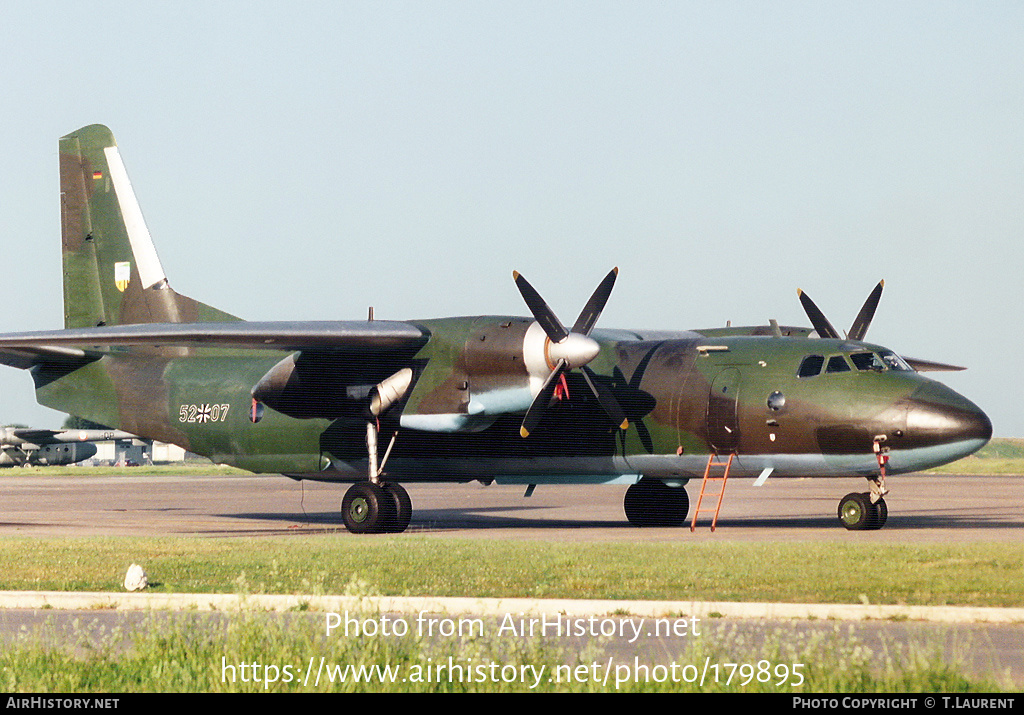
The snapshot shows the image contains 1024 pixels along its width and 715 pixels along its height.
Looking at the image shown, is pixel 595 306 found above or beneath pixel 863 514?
above

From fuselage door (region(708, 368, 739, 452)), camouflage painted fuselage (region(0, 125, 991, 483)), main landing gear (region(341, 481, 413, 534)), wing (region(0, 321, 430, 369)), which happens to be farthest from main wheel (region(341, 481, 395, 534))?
fuselage door (region(708, 368, 739, 452))

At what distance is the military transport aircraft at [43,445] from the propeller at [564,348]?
184 feet

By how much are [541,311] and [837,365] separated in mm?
5550

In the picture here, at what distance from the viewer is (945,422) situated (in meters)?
22.2

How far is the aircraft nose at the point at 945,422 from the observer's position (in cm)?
2217

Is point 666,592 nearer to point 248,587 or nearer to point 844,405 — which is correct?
point 248,587

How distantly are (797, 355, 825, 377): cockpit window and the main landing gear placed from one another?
7910mm

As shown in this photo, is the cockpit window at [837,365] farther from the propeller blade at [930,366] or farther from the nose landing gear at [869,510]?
the propeller blade at [930,366]

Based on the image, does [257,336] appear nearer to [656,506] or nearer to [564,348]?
[564,348]

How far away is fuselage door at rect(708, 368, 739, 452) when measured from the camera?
24297 millimetres

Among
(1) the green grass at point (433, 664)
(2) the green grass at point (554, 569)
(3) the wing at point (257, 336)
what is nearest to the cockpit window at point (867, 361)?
(2) the green grass at point (554, 569)

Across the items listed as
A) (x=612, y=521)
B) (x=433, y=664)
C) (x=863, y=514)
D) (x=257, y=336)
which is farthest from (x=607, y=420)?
(x=433, y=664)

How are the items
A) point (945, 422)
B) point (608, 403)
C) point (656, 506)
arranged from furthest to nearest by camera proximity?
point (656, 506), point (608, 403), point (945, 422)

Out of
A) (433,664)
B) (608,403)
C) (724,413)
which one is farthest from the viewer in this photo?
(608,403)
